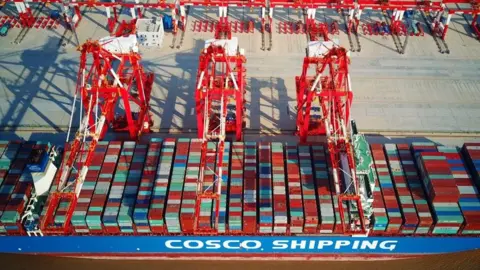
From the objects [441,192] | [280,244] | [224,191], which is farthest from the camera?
[224,191]

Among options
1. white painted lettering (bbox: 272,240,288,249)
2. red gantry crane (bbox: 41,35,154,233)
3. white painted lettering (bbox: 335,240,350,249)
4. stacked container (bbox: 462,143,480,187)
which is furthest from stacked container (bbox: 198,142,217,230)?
stacked container (bbox: 462,143,480,187)

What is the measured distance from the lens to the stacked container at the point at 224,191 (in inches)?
1716

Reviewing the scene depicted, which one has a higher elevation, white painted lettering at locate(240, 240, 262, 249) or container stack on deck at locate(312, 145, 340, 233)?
container stack on deck at locate(312, 145, 340, 233)

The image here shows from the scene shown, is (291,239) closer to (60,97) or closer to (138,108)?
(138,108)

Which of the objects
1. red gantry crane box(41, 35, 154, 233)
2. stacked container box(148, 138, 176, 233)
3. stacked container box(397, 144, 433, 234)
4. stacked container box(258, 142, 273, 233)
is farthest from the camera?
red gantry crane box(41, 35, 154, 233)

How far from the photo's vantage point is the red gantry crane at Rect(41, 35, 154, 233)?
4409 cm

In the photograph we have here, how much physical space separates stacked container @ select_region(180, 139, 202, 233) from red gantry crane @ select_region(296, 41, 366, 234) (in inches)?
500

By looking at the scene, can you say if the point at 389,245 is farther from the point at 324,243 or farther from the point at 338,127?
the point at 338,127

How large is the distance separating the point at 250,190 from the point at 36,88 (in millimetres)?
38631

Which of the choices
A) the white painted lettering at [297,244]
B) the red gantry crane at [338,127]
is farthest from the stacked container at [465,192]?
A: the white painted lettering at [297,244]

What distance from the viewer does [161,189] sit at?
1806 inches

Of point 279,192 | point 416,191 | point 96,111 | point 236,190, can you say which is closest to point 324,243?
point 279,192

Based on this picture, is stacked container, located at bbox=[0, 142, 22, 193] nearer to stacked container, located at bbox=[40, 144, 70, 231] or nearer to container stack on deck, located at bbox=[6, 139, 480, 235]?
container stack on deck, located at bbox=[6, 139, 480, 235]

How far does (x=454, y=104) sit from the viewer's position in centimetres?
6456
